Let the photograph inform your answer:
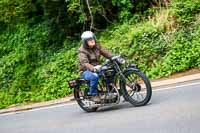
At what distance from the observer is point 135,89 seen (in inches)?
431

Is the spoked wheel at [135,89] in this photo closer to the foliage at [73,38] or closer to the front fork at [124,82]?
the front fork at [124,82]

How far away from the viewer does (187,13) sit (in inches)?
658

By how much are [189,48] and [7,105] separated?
254 inches

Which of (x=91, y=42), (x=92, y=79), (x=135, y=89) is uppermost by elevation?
(x=91, y=42)

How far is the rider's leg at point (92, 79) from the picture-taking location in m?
11.2

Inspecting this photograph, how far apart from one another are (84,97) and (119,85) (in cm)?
108

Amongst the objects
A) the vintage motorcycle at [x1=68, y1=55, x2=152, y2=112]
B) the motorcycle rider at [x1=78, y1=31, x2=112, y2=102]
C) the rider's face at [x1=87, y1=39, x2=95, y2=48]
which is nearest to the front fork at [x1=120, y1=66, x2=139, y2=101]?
the vintage motorcycle at [x1=68, y1=55, x2=152, y2=112]

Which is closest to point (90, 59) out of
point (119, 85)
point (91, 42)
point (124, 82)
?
point (91, 42)

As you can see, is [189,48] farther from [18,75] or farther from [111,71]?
[18,75]

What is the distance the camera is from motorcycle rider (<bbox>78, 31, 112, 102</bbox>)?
11242mm

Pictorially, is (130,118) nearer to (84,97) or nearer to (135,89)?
(135,89)

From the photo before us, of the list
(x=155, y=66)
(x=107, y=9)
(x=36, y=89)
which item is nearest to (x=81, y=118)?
(x=155, y=66)

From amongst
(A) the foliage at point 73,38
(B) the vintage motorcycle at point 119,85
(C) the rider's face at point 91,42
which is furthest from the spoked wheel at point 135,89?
(A) the foliage at point 73,38

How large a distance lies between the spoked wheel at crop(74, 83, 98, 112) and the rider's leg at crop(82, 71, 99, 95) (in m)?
0.34
